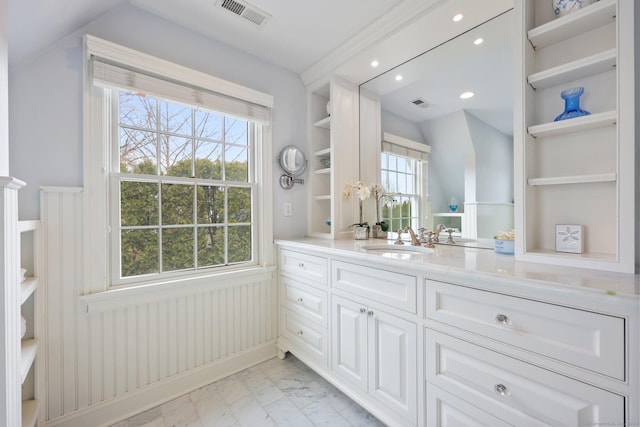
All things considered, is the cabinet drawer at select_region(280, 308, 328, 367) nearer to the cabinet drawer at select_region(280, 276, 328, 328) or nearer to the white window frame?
the cabinet drawer at select_region(280, 276, 328, 328)

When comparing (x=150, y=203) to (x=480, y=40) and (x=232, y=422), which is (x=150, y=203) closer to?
(x=232, y=422)

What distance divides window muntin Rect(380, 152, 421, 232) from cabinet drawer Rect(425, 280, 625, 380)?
0.97 meters

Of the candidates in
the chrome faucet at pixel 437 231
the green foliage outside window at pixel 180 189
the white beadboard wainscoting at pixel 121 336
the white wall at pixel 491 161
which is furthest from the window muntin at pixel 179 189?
the white wall at pixel 491 161

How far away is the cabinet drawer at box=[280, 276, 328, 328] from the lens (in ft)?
5.92

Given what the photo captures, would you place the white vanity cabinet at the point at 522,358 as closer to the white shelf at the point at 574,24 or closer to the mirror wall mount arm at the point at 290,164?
the white shelf at the point at 574,24

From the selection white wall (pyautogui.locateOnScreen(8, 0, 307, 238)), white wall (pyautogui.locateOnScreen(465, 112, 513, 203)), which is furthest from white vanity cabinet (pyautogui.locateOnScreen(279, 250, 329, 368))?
white wall (pyautogui.locateOnScreen(8, 0, 307, 238))

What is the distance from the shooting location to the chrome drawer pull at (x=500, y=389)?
0.98 m

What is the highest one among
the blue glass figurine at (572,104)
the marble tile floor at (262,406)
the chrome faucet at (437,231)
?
the blue glass figurine at (572,104)

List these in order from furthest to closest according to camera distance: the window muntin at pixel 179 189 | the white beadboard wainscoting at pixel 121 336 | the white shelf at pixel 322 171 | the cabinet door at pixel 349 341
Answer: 1. the white shelf at pixel 322 171
2. the window muntin at pixel 179 189
3. the cabinet door at pixel 349 341
4. the white beadboard wainscoting at pixel 121 336

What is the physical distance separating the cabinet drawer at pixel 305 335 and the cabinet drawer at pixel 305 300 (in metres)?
0.06

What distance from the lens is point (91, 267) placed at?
1.49m

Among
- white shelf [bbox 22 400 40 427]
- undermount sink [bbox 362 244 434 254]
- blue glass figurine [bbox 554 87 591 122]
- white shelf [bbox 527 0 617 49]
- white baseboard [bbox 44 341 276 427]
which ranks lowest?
white baseboard [bbox 44 341 276 427]

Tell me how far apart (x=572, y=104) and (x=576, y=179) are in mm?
350

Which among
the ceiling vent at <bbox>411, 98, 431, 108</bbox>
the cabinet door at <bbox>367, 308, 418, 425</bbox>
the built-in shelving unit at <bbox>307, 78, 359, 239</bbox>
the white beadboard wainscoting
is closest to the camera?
the cabinet door at <bbox>367, 308, 418, 425</bbox>
